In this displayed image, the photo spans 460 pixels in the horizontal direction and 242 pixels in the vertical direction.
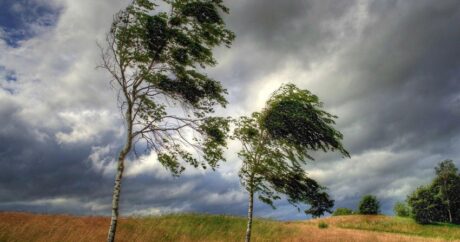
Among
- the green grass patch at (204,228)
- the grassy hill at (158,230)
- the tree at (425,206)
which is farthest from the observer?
the tree at (425,206)

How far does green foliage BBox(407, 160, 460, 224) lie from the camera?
48.8 meters

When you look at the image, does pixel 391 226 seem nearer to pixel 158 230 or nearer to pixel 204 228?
pixel 204 228

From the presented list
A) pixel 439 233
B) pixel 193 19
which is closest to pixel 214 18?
pixel 193 19

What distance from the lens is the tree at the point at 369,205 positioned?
5322 cm

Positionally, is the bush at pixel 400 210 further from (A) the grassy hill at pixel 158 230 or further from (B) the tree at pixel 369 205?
(A) the grassy hill at pixel 158 230

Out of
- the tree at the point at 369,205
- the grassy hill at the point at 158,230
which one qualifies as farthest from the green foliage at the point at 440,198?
the grassy hill at the point at 158,230

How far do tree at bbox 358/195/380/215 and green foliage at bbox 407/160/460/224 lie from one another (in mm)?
4472

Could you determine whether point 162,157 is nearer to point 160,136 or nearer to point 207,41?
point 160,136

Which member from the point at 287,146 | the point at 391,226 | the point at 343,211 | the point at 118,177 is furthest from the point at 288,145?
the point at 343,211

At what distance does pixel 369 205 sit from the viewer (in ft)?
176

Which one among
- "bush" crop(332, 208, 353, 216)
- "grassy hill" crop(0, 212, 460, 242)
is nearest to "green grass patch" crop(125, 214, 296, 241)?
"grassy hill" crop(0, 212, 460, 242)

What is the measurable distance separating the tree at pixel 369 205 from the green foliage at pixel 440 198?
14.7 ft

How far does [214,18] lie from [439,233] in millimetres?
39623

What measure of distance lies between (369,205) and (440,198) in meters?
11.2
